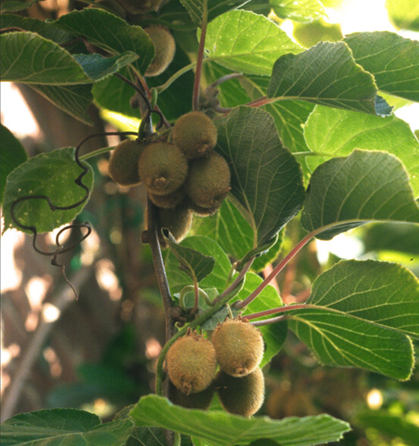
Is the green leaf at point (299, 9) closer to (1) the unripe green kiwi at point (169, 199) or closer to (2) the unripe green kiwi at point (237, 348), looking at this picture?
(1) the unripe green kiwi at point (169, 199)

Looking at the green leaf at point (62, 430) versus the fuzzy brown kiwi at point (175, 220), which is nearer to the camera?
the green leaf at point (62, 430)

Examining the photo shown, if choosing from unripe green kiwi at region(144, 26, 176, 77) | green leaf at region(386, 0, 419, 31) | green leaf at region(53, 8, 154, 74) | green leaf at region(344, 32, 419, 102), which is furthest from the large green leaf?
green leaf at region(386, 0, 419, 31)

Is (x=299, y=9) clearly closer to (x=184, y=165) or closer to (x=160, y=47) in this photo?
(x=160, y=47)

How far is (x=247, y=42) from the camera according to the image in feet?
2.35

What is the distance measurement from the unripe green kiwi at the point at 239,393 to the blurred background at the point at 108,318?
0.88 metres

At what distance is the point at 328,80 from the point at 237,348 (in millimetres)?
312

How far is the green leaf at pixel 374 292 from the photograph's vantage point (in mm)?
579

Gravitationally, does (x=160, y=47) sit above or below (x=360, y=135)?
above

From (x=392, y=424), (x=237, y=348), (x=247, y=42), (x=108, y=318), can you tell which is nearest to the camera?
(x=237, y=348)

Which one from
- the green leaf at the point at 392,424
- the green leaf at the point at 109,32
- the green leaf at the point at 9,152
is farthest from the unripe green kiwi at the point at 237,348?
the green leaf at the point at 392,424

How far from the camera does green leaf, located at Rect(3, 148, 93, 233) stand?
73 centimetres

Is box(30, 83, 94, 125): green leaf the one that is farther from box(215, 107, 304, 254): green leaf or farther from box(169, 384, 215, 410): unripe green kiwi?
box(169, 384, 215, 410): unripe green kiwi

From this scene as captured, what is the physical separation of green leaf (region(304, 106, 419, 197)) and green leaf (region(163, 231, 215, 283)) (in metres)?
0.26

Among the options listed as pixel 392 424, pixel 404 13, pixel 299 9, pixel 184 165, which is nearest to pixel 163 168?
pixel 184 165
